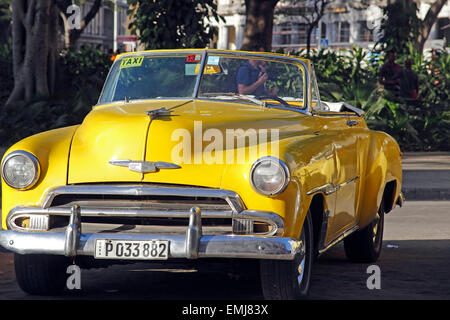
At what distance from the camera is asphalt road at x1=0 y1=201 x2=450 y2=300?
6980 millimetres

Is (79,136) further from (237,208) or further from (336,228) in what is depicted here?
(336,228)

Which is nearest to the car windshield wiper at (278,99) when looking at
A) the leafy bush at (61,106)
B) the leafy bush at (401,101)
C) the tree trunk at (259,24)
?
the leafy bush at (61,106)

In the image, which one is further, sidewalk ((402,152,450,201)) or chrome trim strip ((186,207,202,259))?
sidewalk ((402,152,450,201))

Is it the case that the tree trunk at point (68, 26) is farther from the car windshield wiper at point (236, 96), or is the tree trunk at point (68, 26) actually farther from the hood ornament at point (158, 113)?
the hood ornament at point (158, 113)

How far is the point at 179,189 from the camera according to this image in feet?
20.1

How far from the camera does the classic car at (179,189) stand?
607 cm

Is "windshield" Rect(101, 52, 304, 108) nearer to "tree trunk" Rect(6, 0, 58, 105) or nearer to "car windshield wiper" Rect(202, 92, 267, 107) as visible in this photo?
"car windshield wiper" Rect(202, 92, 267, 107)

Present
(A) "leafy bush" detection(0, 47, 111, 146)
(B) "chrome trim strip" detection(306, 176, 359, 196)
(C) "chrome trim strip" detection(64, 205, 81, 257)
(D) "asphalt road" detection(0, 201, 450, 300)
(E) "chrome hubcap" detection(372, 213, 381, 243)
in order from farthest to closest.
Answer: (A) "leafy bush" detection(0, 47, 111, 146) → (E) "chrome hubcap" detection(372, 213, 381, 243) → (D) "asphalt road" detection(0, 201, 450, 300) → (B) "chrome trim strip" detection(306, 176, 359, 196) → (C) "chrome trim strip" detection(64, 205, 81, 257)

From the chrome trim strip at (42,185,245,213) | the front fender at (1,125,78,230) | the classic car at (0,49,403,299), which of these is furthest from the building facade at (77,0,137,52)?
the chrome trim strip at (42,185,245,213)

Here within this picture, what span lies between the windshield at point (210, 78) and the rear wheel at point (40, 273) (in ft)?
4.85

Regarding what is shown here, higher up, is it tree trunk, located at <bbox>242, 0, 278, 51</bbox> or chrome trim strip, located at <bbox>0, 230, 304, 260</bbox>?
tree trunk, located at <bbox>242, 0, 278, 51</bbox>

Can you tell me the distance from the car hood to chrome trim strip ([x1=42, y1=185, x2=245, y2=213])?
0.06 meters

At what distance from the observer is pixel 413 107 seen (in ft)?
74.2

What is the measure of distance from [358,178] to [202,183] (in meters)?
2.38
